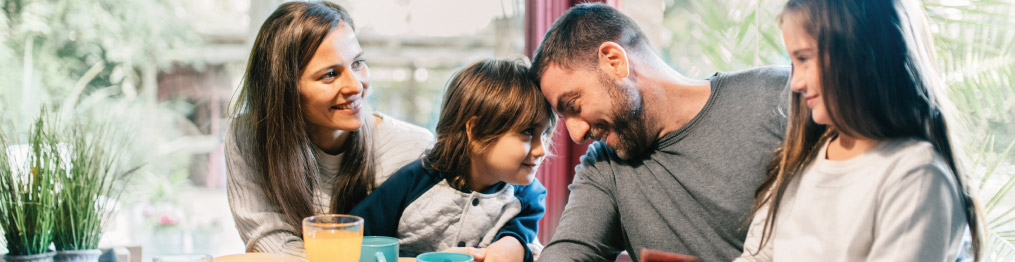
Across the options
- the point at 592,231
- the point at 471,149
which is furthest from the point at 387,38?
the point at 592,231

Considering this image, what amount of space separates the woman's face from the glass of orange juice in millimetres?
475

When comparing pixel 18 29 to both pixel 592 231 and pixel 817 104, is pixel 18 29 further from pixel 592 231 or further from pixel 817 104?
pixel 817 104

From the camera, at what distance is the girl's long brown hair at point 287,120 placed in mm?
1765

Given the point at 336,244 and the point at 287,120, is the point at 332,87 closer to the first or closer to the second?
the point at 287,120

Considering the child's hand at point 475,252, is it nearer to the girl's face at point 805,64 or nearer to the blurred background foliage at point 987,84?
the girl's face at point 805,64

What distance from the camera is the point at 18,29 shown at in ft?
10.2

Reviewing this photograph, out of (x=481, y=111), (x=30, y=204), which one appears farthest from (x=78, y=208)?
(x=481, y=111)

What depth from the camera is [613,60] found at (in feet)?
5.34

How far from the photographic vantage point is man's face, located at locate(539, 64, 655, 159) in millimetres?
1625

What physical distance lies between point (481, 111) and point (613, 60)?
0.34m

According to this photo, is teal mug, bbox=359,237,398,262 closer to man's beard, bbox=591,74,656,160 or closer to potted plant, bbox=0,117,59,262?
man's beard, bbox=591,74,656,160

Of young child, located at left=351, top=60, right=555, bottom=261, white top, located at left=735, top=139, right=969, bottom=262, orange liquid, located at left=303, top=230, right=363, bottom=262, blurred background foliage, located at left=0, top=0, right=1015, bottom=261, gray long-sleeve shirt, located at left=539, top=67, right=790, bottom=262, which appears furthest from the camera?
blurred background foliage, located at left=0, top=0, right=1015, bottom=261

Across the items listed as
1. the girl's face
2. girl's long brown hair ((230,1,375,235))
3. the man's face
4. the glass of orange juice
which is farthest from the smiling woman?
the girl's face

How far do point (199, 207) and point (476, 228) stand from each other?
2.06 metres
